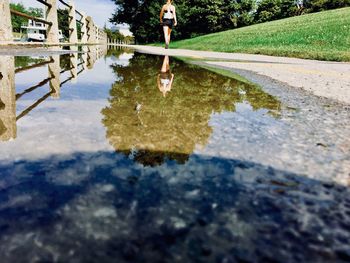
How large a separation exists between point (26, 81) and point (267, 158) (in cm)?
264

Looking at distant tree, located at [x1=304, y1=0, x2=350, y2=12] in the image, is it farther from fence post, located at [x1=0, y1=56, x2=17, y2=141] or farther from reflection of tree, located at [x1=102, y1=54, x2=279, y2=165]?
fence post, located at [x1=0, y1=56, x2=17, y2=141]

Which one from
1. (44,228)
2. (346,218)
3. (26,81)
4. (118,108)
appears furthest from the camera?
(26,81)

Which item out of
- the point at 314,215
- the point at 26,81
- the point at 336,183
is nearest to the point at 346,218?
the point at 314,215

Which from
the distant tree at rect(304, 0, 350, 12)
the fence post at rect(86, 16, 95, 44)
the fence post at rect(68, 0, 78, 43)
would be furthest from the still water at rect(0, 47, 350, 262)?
the distant tree at rect(304, 0, 350, 12)

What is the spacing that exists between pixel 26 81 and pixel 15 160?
2234mm

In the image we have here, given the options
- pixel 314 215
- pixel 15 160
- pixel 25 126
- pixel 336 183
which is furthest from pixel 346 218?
pixel 25 126

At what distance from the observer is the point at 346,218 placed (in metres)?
1.00

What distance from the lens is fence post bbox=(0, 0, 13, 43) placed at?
5.56 m

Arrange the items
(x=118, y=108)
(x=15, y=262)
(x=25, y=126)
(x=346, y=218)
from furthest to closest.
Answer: (x=118, y=108) < (x=25, y=126) < (x=346, y=218) < (x=15, y=262)

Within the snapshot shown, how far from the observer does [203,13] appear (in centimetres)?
4191

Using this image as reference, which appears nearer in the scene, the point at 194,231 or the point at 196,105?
the point at 194,231

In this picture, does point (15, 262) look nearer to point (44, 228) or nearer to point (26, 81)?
point (44, 228)

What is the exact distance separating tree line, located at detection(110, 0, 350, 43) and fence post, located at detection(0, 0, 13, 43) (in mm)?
35902

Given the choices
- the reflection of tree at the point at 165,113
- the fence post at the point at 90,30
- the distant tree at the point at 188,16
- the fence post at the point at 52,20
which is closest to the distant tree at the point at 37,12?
the distant tree at the point at 188,16
